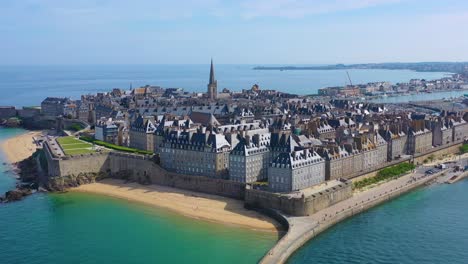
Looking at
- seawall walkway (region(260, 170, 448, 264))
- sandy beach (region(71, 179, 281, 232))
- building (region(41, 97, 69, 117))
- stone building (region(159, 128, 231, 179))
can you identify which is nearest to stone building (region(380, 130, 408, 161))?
seawall walkway (region(260, 170, 448, 264))

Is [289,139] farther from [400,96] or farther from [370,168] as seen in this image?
[400,96]

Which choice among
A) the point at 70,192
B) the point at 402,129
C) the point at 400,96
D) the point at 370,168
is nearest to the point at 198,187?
the point at 70,192

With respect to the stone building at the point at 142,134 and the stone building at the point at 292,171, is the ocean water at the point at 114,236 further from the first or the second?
the stone building at the point at 142,134

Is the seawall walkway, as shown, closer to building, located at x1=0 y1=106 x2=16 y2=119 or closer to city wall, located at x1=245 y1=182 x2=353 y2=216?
city wall, located at x1=245 y1=182 x2=353 y2=216

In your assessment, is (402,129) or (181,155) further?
(402,129)

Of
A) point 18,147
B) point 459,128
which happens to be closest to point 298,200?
point 459,128

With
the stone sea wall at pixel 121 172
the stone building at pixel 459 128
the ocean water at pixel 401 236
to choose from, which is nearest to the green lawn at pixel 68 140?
the stone sea wall at pixel 121 172
